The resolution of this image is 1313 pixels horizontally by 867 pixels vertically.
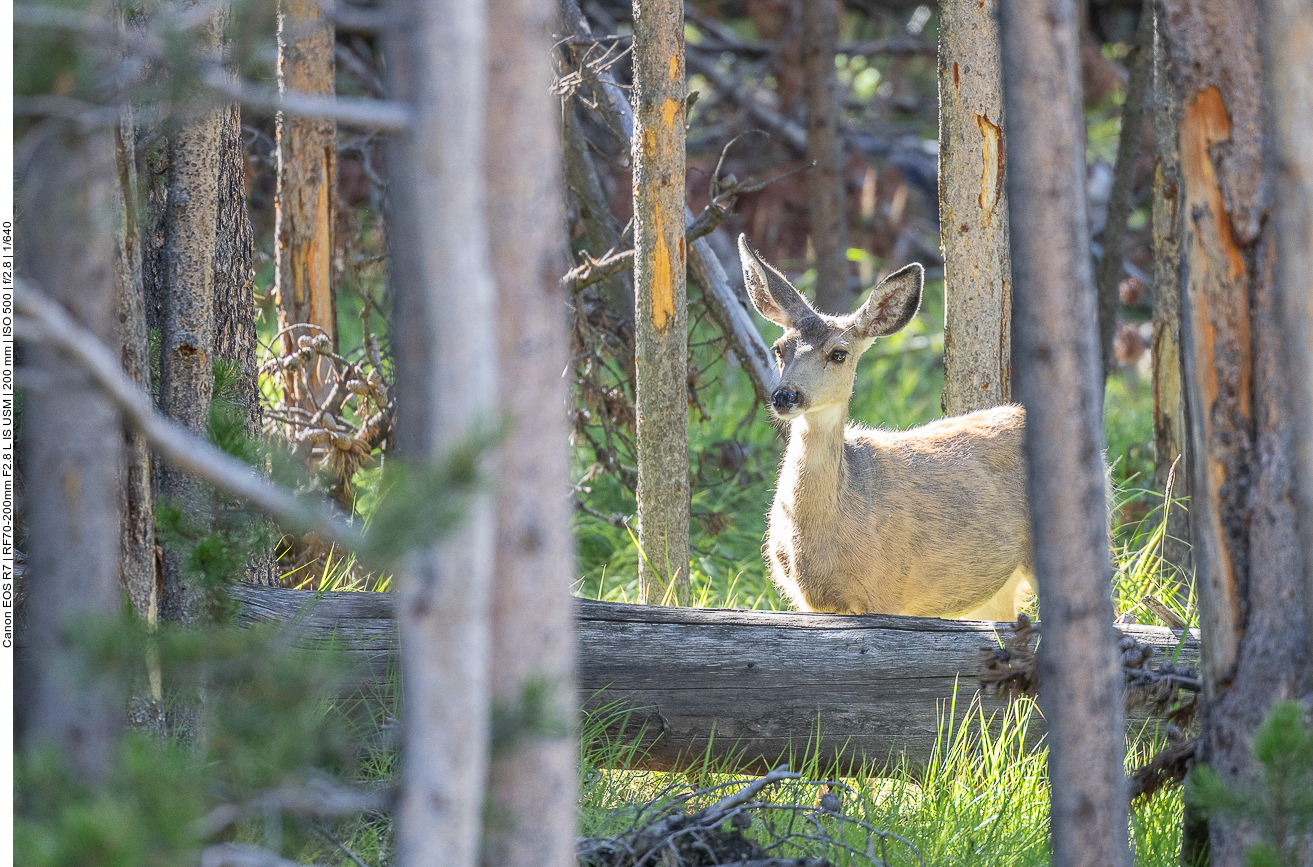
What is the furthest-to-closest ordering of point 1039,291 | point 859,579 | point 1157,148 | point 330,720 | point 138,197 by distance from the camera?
1. point 1157,148
2. point 859,579
3. point 330,720
4. point 138,197
5. point 1039,291

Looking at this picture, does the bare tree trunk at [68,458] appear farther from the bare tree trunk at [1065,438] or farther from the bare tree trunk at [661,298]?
the bare tree trunk at [661,298]

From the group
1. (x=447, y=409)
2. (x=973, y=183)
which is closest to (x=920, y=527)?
(x=973, y=183)

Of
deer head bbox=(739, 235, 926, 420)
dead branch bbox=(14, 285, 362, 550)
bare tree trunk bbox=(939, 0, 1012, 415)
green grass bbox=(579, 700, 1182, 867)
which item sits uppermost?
bare tree trunk bbox=(939, 0, 1012, 415)

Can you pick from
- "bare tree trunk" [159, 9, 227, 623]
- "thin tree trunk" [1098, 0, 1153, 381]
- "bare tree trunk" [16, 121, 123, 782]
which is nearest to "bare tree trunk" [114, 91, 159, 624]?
"bare tree trunk" [159, 9, 227, 623]

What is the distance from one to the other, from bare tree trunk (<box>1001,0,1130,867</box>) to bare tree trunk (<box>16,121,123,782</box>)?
1.79m

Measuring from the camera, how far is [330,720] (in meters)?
4.00

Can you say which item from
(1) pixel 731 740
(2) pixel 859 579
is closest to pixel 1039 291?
(1) pixel 731 740

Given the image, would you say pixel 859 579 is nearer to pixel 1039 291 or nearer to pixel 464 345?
pixel 1039 291

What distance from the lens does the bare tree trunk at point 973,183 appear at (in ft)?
18.2

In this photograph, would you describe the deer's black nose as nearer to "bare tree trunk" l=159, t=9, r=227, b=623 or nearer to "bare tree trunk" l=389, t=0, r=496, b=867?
"bare tree trunk" l=159, t=9, r=227, b=623

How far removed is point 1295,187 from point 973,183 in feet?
10.1

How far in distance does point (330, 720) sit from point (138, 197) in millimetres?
1673

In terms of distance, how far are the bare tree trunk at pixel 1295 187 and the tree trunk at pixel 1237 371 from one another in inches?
2.8

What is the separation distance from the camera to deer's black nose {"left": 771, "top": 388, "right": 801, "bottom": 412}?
17.0 ft
